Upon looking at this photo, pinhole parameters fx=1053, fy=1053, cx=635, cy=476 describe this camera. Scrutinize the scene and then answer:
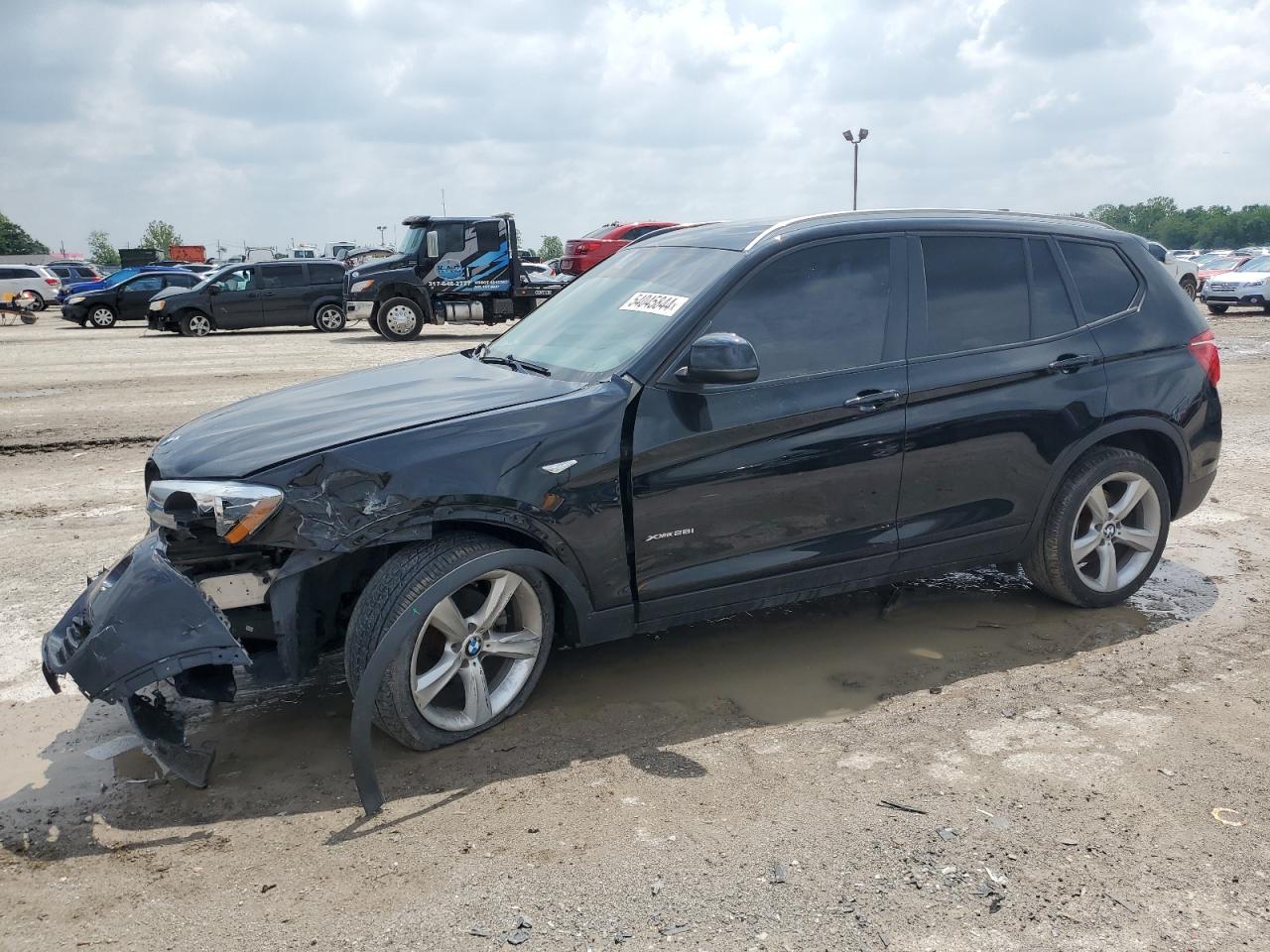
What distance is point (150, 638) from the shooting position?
331 cm

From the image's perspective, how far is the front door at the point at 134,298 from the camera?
28141 millimetres

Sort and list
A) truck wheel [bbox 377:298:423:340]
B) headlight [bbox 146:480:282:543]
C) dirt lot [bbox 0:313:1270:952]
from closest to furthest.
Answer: dirt lot [bbox 0:313:1270:952] < headlight [bbox 146:480:282:543] < truck wheel [bbox 377:298:423:340]

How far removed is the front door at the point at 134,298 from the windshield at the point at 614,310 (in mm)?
26347

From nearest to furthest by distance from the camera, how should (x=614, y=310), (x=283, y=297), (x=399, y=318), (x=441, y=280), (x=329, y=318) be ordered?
(x=614, y=310)
(x=399, y=318)
(x=441, y=280)
(x=283, y=297)
(x=329, y=318)

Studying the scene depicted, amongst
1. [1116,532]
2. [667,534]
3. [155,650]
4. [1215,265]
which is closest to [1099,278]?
[1116,532]

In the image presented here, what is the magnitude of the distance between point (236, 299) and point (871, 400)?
72.3 ft

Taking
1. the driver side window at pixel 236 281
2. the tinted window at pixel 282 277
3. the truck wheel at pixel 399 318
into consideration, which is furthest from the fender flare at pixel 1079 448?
the driver side window at pixel 236 281

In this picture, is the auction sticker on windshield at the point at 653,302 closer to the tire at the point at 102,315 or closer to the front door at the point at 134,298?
the front door at the point at 134,298

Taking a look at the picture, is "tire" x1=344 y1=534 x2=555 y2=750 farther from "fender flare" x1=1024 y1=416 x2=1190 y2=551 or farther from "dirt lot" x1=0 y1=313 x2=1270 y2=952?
"fender flare" x1=1024 y1=416 x2=1190 y2=551

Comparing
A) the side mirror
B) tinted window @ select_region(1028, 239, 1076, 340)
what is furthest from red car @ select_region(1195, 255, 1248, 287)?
the side mirror

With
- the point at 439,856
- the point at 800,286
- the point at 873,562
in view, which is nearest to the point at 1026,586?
the point at 873,562

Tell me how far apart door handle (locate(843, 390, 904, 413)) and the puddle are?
1.11 m

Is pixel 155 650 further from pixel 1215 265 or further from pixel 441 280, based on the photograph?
pixel 1215 265

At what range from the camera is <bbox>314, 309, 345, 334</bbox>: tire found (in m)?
24.0
